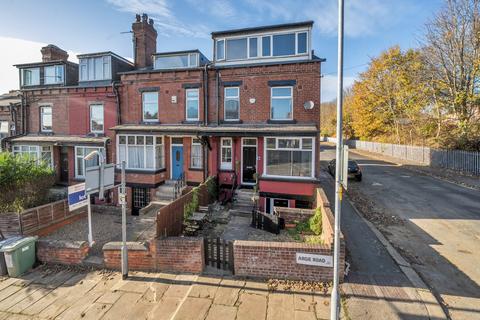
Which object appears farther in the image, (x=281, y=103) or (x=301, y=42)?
(x=281, y=103)

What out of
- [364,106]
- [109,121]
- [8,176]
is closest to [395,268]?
[8,176]

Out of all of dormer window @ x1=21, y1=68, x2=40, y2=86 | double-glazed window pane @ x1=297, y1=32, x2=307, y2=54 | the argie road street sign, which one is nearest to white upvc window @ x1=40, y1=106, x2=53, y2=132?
dormer window @ x1=21, y1=68, x2=40, y2=86

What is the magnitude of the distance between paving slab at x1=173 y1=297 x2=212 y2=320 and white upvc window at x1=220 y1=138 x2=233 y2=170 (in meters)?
9.08

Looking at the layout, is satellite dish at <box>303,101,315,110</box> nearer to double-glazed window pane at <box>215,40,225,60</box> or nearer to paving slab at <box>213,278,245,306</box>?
double-glazed window pane at <box>215,40,225,60</box>

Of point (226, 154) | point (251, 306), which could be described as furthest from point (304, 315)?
point (226, 154)

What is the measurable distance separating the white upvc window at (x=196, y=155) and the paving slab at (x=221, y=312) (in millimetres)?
9858

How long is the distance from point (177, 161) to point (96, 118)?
6509 millimetres

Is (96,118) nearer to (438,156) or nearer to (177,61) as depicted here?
(177,61)

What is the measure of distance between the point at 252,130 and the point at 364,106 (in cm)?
3363

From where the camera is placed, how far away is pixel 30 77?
60.8 ft

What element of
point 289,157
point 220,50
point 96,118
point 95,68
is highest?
point 220,50

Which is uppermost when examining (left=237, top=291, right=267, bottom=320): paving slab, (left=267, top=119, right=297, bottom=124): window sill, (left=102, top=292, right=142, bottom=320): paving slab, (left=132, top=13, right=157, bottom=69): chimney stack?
(left=132, top=13, right=157, bottom=69): chimney stack

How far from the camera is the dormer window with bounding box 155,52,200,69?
1528 centimetres

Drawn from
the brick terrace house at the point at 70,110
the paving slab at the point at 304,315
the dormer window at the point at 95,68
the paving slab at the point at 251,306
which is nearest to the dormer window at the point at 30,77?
the brick terrace house at the point at 70,110
